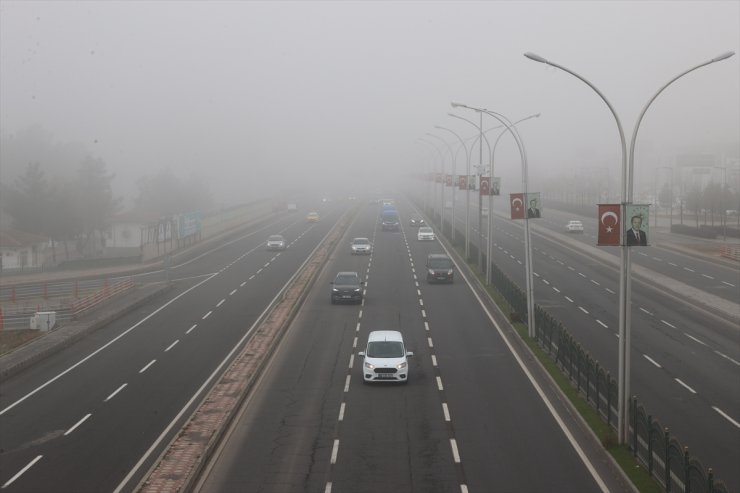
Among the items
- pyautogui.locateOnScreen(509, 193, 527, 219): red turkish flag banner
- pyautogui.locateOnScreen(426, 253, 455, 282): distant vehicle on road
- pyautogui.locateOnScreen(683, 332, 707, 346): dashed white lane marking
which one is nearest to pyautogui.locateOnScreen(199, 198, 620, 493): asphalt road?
pyautogui.locateOnScreen(509, 193, 527, 219): red turkish flag banner

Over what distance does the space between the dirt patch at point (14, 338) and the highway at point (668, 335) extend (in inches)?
889

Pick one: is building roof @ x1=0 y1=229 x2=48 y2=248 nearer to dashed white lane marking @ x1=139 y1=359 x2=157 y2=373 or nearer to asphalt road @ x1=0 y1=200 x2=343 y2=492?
asphalt road @ x1=0 y1=200 x2=343 y2=492

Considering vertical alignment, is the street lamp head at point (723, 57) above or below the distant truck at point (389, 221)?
above

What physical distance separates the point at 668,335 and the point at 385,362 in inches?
587

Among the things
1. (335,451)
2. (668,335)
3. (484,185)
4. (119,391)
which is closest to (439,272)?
(484,185)

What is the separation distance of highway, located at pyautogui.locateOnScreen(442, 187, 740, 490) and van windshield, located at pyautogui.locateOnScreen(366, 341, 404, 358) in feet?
22.7

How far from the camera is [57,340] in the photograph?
105 ft

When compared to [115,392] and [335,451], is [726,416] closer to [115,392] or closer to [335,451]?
[335,451]

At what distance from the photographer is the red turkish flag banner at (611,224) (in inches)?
739

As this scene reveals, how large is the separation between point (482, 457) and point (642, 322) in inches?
833

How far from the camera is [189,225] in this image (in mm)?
74312

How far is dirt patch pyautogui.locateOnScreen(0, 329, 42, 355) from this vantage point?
33.1 meters

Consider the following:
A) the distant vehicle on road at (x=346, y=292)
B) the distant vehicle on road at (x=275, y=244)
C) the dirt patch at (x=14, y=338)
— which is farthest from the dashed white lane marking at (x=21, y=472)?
the distant vehicle on road at (x=275, y=244)

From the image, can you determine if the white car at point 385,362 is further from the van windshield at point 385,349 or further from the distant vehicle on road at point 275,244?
the distant vehicle on road at point 275,244
